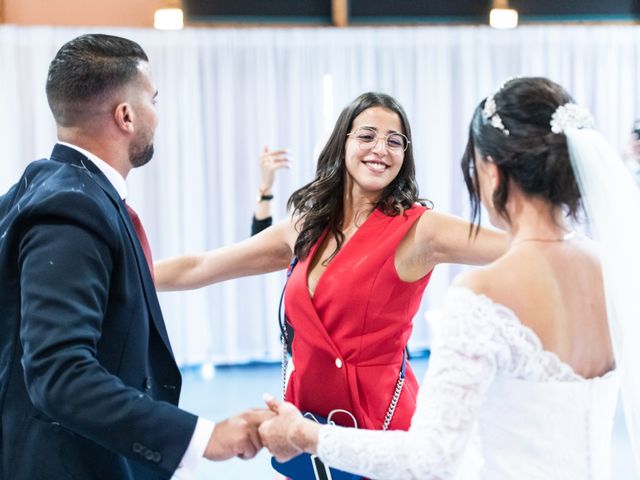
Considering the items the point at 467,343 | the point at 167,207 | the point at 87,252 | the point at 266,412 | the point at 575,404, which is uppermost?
the point at 87,252

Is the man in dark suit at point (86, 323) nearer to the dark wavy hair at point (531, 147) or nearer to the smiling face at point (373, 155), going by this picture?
the dark wavy hair at point (531, 147)

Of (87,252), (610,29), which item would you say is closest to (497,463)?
(87,252)

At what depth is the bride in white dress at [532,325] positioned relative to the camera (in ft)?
5.30

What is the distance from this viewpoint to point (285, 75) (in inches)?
275

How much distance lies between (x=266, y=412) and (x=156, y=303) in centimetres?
40

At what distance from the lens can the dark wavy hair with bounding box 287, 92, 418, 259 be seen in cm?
270

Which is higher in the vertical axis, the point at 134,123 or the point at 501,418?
the point at 134,123

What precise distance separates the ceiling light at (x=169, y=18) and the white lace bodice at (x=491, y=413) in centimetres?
545

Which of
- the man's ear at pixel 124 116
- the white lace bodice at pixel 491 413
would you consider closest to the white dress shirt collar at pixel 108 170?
the man's ear at pixel 124 116

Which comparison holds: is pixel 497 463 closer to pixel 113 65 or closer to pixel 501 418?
pixel 501 418

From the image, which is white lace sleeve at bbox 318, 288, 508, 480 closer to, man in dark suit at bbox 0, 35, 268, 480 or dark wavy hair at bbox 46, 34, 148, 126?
man in dark suit at bbox 0, 35, 268, 480

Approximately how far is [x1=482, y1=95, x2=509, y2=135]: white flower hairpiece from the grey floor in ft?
8.76

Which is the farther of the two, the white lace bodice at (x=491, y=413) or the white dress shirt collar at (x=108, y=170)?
the white dress shirt collar at (x=108, y=170)

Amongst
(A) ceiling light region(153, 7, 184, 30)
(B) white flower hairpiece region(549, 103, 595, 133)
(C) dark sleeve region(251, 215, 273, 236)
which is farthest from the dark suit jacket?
(A) ceiling light region(153, 7, 184, 30)
